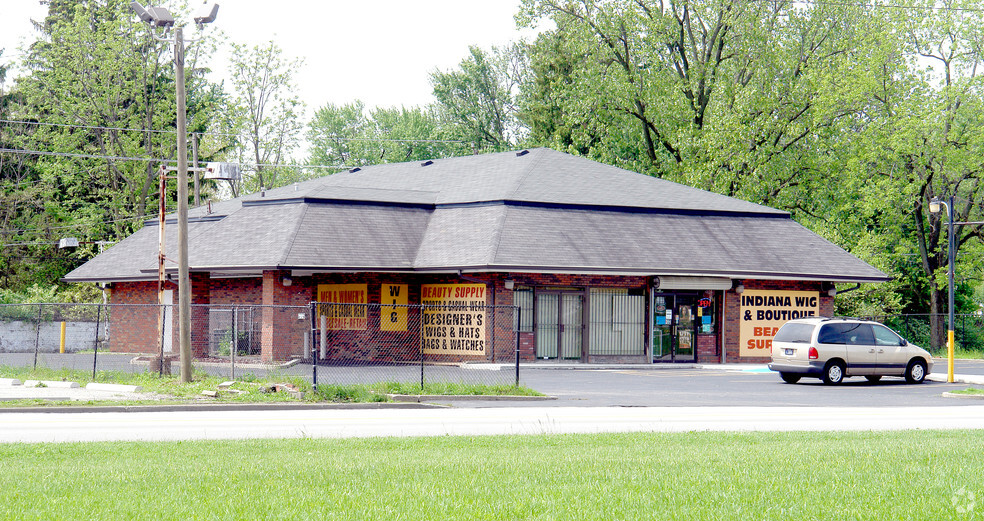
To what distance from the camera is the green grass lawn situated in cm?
788

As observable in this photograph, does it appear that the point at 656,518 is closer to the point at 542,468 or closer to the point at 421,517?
the point at 421,517

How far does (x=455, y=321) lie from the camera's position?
108ft

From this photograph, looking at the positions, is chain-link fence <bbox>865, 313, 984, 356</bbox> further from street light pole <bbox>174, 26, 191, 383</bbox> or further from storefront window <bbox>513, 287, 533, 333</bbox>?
street light pole <bbox>174, 26, 191, 383</bbox>

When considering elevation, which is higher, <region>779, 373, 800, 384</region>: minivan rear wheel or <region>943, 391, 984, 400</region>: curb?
<region>779, 373, 800, 384</region>: minivan rear wheel

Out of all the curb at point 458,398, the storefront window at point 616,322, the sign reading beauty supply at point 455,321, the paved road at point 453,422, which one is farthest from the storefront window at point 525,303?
the paved road at point 453,422

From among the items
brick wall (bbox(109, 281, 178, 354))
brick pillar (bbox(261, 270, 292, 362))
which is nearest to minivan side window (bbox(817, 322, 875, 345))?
brick pillar (bbox(261, 270, 292, 362))

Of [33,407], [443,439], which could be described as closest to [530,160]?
[33,407]

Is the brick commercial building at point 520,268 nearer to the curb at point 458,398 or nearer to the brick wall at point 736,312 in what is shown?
the brick wall at point 736,312

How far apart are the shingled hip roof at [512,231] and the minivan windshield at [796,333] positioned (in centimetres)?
650

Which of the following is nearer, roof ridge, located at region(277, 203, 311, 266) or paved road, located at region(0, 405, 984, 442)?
paved road, located at region(0, 405, 984, 442)

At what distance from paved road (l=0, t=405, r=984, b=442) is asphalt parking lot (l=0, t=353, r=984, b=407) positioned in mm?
1472

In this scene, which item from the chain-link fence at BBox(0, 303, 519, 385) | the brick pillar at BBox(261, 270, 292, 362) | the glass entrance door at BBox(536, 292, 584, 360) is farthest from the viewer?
the glass entrance door at BBox(536, 292, 584, 360)

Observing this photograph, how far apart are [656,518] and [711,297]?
92.3 ft

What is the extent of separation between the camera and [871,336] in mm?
27062
